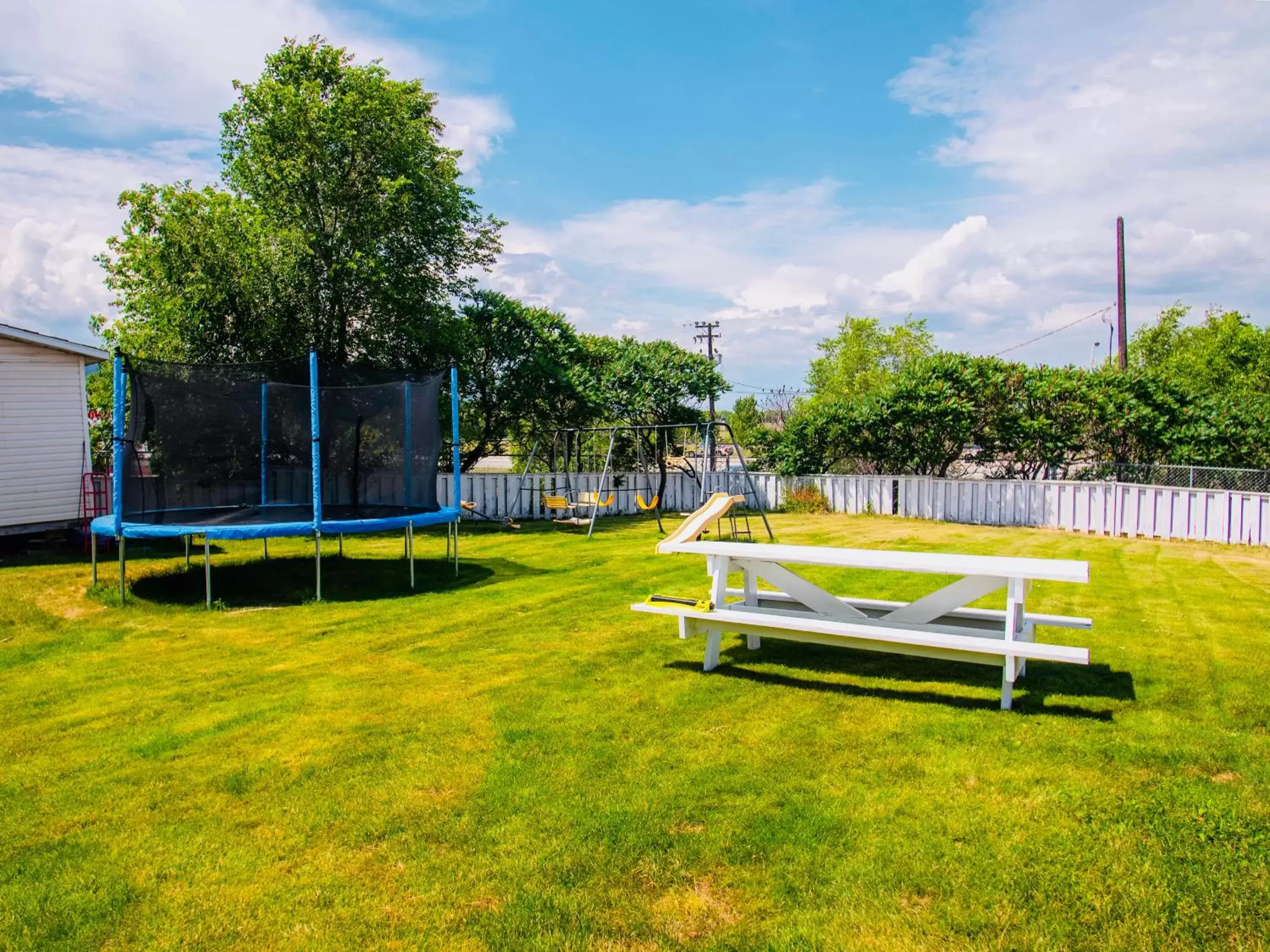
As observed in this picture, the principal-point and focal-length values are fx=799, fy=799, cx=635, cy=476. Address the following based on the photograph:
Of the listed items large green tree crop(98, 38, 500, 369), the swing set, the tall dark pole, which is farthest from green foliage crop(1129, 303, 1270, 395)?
large green tree crop(98, 38, 500, 369)

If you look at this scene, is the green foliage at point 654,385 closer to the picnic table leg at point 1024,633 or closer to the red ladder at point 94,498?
the red ladder at point 94,498

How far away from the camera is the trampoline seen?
28.9 ft

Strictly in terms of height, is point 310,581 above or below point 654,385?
below

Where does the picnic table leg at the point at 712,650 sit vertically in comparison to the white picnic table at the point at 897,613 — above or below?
below

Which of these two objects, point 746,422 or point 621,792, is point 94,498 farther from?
point 746,422

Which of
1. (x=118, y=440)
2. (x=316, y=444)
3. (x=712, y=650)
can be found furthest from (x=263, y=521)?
(x=712, y=650)

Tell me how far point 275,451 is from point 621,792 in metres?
8.45

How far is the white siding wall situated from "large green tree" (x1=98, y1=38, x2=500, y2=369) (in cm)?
278

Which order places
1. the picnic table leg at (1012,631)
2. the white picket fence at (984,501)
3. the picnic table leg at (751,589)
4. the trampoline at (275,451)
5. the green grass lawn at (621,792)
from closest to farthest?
1. the green grass lawn at (621,792)
2. the picnic table leg at (1012,631)
3. the picnic table leg at (751,589)
4. the trampoline at (275,451)
5. the white picket fence at (984,501)

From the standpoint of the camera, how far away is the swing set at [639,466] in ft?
47.1

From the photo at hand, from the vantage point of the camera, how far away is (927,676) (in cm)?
503

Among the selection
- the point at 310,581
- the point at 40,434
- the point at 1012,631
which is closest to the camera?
the point at 1012,631

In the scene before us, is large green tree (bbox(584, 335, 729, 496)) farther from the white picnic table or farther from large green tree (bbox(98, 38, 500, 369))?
the white picnic table

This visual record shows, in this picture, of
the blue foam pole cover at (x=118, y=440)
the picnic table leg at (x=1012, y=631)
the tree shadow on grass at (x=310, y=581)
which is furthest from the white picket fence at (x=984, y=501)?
the picnic table leg at (x=1012, y=631)
